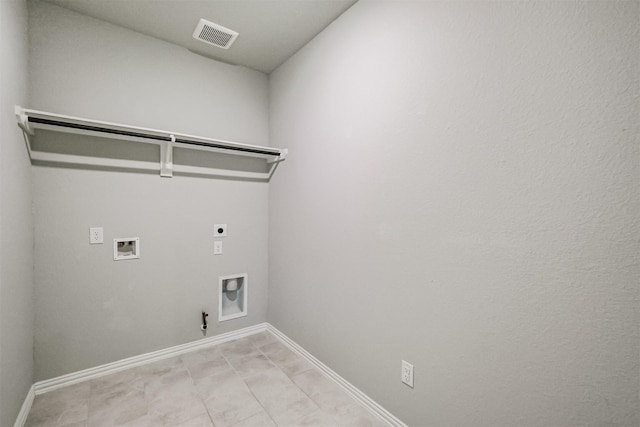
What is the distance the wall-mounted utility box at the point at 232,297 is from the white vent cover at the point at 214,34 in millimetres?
2022

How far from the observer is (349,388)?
187 cm

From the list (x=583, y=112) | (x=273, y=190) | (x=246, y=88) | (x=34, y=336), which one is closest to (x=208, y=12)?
(x=246, y=88)

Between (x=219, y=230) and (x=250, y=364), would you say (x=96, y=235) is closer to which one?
(x=219, y=230)

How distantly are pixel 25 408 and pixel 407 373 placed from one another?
2.24m

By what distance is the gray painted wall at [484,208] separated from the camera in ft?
2.93

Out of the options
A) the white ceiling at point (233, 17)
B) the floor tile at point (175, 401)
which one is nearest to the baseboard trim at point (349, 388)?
the floor tile at point (175, 401)

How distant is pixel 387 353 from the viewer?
1.64 metres

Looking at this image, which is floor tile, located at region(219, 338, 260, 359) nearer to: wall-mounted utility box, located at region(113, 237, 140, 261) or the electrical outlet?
wall-mounted utility box, located at region(113, 237, 140, 261)

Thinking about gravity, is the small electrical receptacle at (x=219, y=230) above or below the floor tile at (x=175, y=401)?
above

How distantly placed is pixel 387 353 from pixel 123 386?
6.03 feet

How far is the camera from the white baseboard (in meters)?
1.65

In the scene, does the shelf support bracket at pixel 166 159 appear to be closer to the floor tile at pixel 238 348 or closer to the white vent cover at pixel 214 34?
the white vent cover at pixel 214 34

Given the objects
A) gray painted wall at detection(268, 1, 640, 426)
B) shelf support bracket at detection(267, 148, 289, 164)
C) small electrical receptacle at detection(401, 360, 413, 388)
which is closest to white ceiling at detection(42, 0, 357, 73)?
gray painted wall at detection(268, 1, 640, 426)

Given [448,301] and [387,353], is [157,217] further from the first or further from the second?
[448,301]
